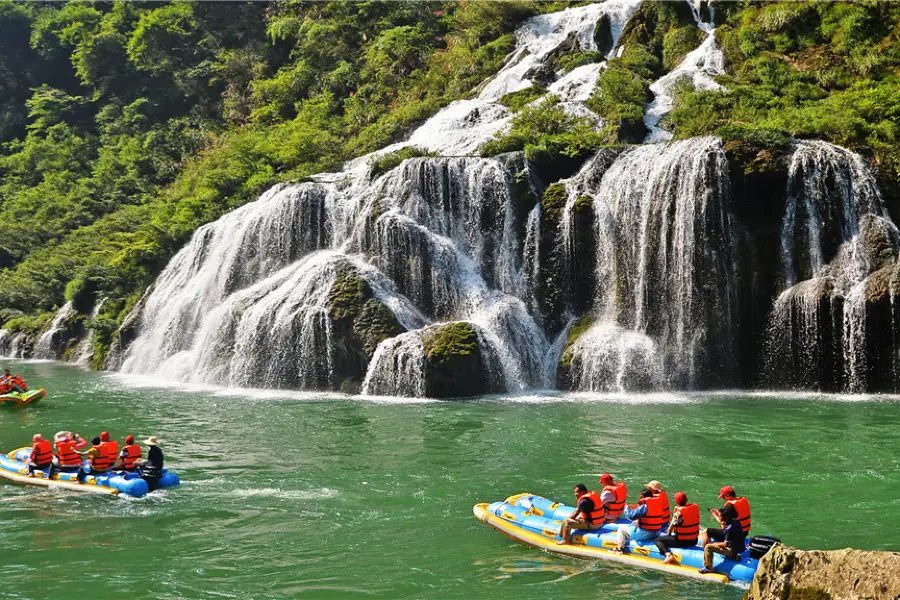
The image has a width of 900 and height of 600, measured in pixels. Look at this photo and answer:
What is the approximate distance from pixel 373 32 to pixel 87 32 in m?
30.1

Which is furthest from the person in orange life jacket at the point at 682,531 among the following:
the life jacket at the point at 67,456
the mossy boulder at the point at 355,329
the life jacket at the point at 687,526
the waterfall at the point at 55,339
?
the waterfall at the point at 55,339

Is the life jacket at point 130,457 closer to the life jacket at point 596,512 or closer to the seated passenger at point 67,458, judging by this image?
the seated passenger at point 67,458

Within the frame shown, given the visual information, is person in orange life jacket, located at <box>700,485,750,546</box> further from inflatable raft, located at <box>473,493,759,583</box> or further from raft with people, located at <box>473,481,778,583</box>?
inflatable raft, located at <box>473,493,759,583</box>

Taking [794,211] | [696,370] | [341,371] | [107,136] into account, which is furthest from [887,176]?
[107,136]

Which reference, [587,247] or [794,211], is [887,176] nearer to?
[794,211]

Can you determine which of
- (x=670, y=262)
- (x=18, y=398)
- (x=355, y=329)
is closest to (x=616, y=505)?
(x=355, y=329)

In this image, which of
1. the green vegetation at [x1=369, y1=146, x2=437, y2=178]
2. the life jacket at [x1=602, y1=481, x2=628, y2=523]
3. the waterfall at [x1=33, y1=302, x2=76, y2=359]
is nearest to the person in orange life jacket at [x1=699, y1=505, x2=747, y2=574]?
the life jacket at [x1=602, y1=481, x2=628, y2=523]

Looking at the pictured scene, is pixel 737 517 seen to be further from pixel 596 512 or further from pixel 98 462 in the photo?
pixel 98 462

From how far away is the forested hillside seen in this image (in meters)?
30.3

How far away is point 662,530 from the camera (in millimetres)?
9859

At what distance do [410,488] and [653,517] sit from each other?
181 inches

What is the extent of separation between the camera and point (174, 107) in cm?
6294

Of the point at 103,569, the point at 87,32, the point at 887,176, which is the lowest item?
the point at 103,569

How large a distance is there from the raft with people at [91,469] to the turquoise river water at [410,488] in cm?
26
